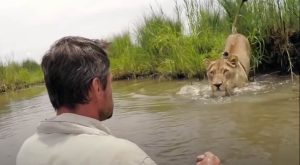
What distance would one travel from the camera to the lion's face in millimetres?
8789

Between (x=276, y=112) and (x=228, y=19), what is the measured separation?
622 centimetres

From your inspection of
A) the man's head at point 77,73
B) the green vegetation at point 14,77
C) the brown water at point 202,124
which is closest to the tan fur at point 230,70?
the brown water at point 202,124

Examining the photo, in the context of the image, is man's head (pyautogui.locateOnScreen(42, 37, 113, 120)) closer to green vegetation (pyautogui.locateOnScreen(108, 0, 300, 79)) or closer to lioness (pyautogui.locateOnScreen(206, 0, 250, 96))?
green vegetation (pyautogui.locateOnScreen(108, 0, 300, 79))

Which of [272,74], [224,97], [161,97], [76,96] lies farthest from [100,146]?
[272,74]

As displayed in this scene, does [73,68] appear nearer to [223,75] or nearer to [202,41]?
[223,75]

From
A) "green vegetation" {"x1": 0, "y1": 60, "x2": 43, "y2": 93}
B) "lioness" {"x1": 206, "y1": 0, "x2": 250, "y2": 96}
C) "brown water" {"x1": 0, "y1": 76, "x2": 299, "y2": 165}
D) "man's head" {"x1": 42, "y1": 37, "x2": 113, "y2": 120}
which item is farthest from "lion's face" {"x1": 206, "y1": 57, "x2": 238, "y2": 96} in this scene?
"green vegetation" {"x1": 0, "y1": 60, "x2": 43, "y2": 93}

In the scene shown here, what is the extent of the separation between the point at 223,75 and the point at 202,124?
111 inches

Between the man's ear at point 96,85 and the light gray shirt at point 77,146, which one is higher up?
the man's ear at point 96,85

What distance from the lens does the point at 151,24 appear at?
15.6 m

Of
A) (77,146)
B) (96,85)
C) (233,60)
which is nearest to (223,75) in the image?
(233,60)

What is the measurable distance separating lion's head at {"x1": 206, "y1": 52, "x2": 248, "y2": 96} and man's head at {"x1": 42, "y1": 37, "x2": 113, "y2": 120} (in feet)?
20.8

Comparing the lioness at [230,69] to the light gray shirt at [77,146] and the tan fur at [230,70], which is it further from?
the light gray shirt at [77,146]

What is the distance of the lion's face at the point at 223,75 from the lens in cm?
879

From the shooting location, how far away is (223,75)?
8.92 metres
